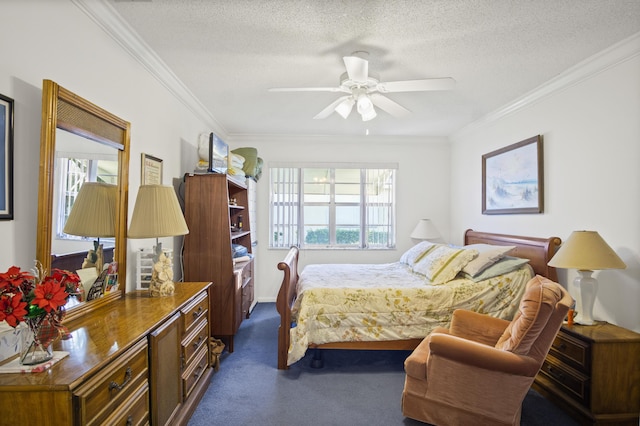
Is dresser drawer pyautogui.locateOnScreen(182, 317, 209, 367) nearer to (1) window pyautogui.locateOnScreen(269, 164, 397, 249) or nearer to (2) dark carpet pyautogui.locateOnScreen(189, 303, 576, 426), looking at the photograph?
(2) dark carpet pyautogui.locateOnScreen(189, 303, 576, 426)

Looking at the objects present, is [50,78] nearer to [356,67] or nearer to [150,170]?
[150,170]

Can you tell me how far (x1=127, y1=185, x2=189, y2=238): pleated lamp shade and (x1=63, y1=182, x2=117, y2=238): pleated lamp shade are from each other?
0.42ft

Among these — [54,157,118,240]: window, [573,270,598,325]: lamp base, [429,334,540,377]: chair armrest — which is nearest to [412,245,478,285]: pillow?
[573,270,598,325]: lamp base

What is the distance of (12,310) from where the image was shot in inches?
41.3

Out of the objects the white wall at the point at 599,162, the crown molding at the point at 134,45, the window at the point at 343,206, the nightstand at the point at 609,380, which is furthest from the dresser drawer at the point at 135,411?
the window at the point at 343,206

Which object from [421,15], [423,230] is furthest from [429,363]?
[423,230]

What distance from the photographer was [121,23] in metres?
2.05

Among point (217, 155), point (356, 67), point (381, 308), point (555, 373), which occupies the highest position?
point (356, 67)

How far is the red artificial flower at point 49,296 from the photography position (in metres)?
1.09

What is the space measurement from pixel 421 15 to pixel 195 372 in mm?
2669

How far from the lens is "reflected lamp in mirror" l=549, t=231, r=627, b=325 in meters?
2.25

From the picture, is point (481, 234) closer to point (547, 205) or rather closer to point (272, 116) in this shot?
point (547, 205)

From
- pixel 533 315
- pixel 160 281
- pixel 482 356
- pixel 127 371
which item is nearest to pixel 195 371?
pixel 160 281

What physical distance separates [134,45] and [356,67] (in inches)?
59.2
